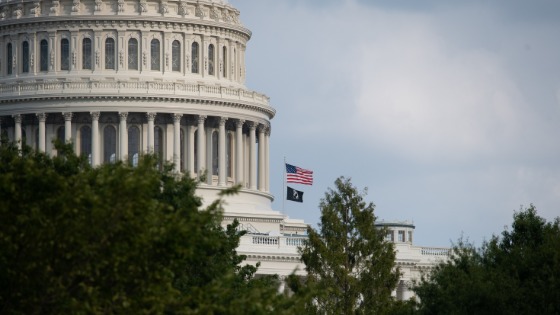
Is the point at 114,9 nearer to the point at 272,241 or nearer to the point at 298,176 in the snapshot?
the point at 298,176

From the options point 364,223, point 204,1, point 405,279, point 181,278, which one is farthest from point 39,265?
point 204,1

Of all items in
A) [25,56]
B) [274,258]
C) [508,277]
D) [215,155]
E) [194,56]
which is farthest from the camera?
[215,155]

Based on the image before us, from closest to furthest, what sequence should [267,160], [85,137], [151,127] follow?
[151,127] → [85,137] → [267,160]

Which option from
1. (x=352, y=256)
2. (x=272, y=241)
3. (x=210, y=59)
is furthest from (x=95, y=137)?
(x=352, y=256)

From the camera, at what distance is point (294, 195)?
557 feet

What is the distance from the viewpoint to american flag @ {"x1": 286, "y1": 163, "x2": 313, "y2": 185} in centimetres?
16106

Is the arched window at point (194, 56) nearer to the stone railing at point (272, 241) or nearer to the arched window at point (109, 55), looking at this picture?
the arched window at point (109, 55)

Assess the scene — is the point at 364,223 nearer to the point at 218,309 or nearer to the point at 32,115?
the point at 218,309

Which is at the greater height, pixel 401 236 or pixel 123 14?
pixel 123 14

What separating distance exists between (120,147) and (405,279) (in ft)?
76.2

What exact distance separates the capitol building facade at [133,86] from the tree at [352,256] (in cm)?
6070

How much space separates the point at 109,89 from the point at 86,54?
422 cm

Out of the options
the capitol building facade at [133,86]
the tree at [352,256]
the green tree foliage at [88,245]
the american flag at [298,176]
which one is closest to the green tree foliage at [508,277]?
the tree at [352,256]

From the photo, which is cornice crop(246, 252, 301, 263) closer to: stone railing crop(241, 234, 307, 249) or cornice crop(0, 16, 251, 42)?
stone railing crop(241, 234, 307, 249)
